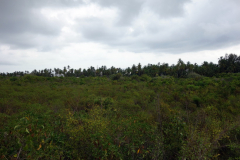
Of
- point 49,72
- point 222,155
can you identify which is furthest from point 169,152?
point 49,72

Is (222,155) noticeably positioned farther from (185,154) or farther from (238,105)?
(238,105)

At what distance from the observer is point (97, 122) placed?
3652 millimetres

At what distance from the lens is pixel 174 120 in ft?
13.7

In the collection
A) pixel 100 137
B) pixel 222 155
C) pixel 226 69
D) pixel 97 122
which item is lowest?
pixel 222 155

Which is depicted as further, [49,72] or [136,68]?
[49,72]

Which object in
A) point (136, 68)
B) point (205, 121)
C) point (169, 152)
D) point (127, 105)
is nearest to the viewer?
point (169, 152)

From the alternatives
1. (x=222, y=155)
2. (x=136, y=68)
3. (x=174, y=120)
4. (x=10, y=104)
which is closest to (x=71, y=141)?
(x=174, y=120)

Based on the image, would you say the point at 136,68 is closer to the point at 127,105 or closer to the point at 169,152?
the point at 127,105

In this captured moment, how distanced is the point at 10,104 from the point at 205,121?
11243mm

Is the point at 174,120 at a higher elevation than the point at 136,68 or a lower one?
lower

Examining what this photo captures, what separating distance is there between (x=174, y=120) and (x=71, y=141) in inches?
125

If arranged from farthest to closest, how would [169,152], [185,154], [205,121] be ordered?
[205,121] < [169,152] < [185,154]

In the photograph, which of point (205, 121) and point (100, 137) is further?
point (205, 121)

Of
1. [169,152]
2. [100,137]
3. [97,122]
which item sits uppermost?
[97,122]
